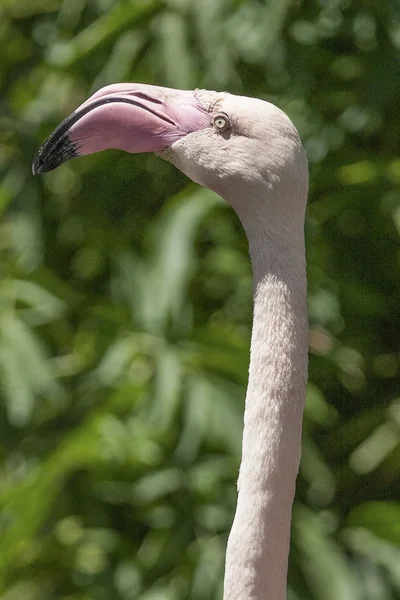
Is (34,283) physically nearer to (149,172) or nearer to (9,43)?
(149,172)

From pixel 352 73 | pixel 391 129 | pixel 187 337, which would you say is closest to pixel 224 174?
pixel 187 337

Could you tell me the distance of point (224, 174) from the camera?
51.1 inches

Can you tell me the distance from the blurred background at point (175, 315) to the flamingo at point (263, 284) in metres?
1.03

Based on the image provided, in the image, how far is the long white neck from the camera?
4.06ft

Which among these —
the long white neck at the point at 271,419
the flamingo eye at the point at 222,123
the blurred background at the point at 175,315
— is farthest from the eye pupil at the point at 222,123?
the blurred background at the point at 175,315

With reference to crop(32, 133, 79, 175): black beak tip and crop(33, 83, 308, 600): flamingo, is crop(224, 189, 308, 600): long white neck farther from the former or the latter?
crop(32, 133, 79, 175): black beak tip

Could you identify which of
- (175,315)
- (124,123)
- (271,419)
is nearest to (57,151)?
(124,123)

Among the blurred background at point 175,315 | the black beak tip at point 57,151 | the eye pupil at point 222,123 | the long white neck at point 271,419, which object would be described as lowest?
the blurred background at point 175,315

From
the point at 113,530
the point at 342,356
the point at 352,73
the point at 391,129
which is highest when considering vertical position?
the point at 352,73

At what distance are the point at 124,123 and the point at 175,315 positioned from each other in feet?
3.77

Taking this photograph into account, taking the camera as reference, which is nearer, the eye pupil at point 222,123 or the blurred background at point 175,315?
the eye pupil at point 222,123

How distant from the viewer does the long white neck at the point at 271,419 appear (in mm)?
1237

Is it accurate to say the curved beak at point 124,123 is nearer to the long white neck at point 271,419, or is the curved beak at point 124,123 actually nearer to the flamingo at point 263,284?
the flamingo at point 263,284

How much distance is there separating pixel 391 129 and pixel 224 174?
1562mm
